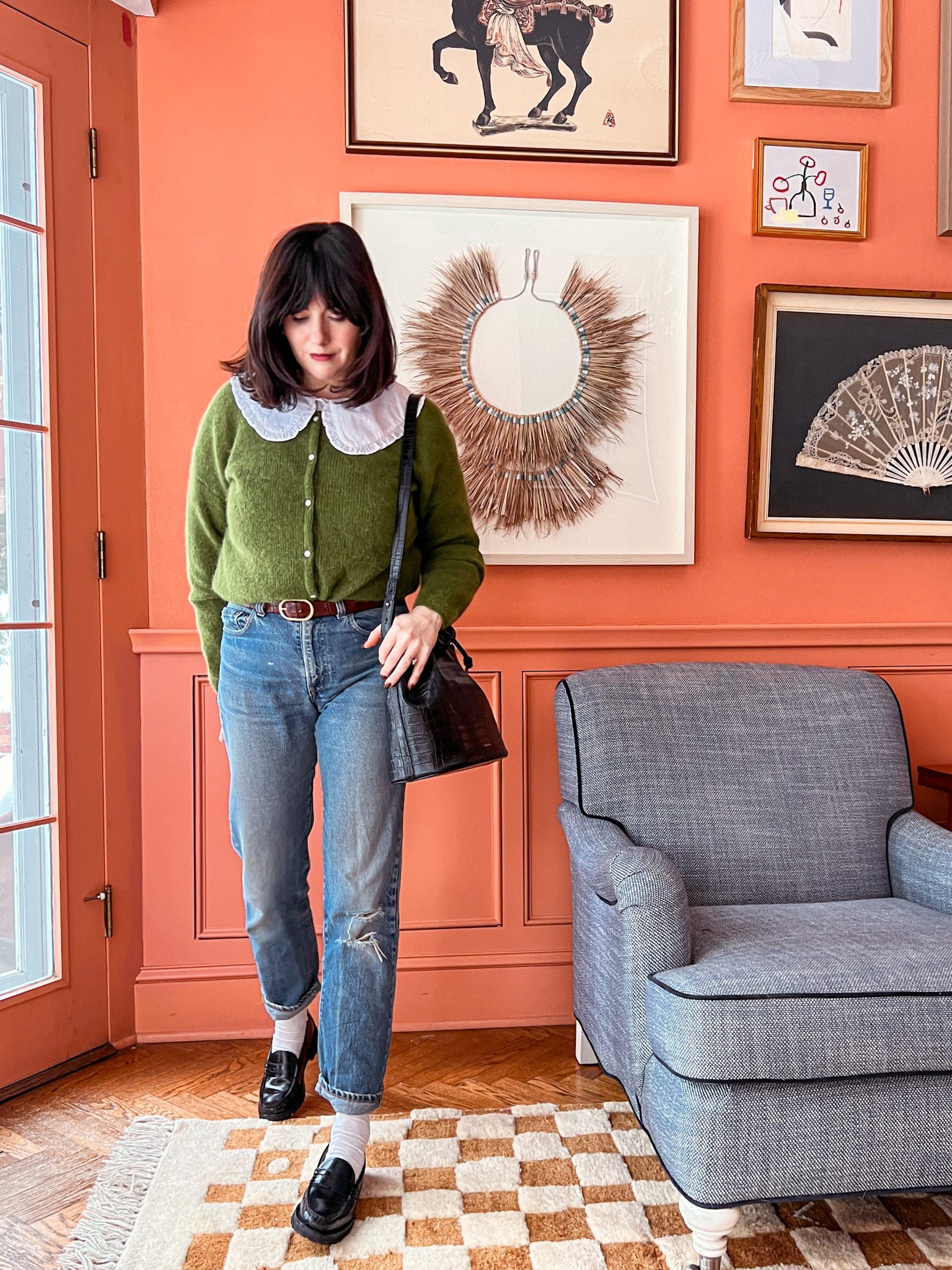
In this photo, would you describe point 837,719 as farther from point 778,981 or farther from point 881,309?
point 881,309

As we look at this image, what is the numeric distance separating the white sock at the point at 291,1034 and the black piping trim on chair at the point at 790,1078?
80 centimetres

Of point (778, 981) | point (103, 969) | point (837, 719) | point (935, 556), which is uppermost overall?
point (935, 556)

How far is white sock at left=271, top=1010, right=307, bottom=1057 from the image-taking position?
74.4 inches

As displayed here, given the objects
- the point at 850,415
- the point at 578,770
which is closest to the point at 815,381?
the point at 850,415

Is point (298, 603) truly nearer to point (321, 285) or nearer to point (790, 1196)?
point (321, 285)

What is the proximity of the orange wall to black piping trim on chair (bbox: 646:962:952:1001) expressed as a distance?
1115mm

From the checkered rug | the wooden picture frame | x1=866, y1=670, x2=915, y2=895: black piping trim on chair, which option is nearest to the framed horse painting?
the wooden picture frame

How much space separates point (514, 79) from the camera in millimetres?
2270

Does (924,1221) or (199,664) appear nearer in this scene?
(924,1221)

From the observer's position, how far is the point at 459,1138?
1.80 meters

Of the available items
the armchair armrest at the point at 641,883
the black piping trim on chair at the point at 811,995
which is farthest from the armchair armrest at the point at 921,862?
the armchair armrest at the point at 641,883

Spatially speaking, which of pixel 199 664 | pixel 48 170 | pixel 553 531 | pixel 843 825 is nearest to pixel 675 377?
pixel 553 531

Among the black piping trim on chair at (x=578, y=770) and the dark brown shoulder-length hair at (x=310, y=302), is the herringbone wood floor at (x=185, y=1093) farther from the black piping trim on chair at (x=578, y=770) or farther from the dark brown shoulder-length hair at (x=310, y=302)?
the dark brown shoulder-length hair at (x=310, y=302)

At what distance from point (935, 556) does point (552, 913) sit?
136 centimetres
